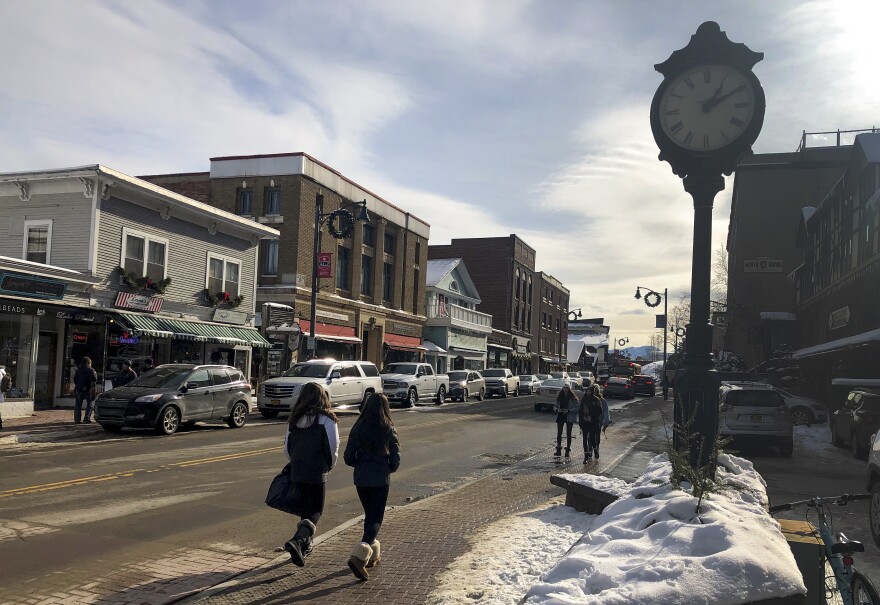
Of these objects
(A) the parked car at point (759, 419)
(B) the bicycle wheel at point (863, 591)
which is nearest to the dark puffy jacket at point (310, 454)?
(B) the bicycle wheel at point (863, 591)

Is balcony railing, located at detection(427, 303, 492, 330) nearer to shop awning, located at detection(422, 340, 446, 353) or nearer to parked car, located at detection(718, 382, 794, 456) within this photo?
shop awning, located at detection(422, 340, 446, 353)

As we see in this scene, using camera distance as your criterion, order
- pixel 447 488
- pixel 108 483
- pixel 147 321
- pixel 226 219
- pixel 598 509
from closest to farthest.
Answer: pixel 598 509 → pixel 108 483 → pixel 447 488 → pixel 147 321 → pixel 226 219

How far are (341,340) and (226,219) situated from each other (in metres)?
11.6

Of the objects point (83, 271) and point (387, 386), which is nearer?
point (83, 271)

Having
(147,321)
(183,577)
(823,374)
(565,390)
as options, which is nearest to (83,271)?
(147,321)

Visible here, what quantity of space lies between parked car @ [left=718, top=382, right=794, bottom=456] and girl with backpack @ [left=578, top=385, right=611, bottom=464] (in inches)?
128

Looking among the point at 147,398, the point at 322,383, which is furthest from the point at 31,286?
the point at 322,383

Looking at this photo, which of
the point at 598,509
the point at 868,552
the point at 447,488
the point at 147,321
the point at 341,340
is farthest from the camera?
the point at 341,340

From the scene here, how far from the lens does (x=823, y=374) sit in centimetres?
3158

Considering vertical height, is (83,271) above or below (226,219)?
below

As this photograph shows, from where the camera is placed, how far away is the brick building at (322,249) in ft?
115

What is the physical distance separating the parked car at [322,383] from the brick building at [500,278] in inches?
1740

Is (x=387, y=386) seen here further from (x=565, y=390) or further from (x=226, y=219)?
(x=565, y=390)

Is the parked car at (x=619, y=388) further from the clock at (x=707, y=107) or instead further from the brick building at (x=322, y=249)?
the clock at (x=707, y=107)
